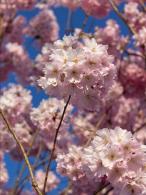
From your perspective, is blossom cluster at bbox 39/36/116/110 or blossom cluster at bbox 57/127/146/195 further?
blossom cluster at bbox 39/36/116/110

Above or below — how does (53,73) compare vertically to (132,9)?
below

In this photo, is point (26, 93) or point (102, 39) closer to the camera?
point (26, 93)

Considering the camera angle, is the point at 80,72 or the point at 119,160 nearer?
the point at 119,160

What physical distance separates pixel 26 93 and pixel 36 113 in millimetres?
735

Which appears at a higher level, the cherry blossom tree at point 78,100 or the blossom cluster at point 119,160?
the cherry blossom tree at point 78,100

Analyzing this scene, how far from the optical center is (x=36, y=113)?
16.0 ft

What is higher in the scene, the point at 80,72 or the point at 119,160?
the point at 80,72

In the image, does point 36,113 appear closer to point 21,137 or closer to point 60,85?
point 21,137

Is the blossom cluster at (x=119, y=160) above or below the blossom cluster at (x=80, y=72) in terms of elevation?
below

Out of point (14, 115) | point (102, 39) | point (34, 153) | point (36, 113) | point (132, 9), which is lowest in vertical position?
point (36, 113)

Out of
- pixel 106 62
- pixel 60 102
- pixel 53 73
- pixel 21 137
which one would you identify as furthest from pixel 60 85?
pixel 21 137

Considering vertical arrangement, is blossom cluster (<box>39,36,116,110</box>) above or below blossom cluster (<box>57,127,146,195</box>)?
above

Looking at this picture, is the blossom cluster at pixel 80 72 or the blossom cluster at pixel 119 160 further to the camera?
the blossom cluster at pixel 80 72

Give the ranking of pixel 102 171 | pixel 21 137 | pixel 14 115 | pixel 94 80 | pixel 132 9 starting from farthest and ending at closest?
pixel 132 9, pixel 21 137, pixel 14 115, pixel 94 80, pixel 102 171
